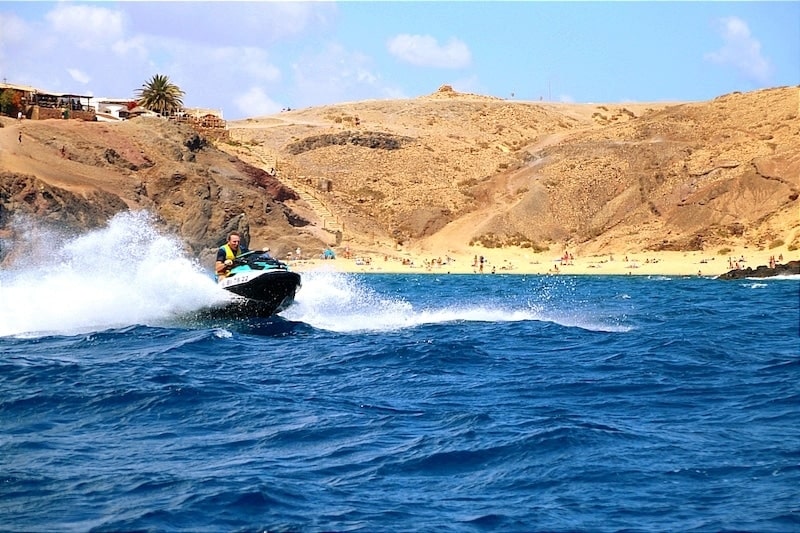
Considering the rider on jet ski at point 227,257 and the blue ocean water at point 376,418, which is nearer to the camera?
the blue ocean water at point 376,418

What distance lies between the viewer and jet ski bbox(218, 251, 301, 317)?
26047 millimetres

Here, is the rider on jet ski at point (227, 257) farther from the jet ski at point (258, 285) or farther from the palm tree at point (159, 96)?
the palm tree at point (159, 96)

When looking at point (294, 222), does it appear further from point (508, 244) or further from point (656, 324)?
point (656, 324)

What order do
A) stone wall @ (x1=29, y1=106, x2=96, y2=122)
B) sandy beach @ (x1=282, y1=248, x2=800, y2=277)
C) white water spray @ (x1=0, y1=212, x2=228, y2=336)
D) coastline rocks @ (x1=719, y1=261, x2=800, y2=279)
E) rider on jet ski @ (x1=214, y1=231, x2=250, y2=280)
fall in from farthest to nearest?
1. stone wall @ (x1=29, y1=106, x2=96, y2=122)
2. sandy beach @ (x1=282, y1=248, x2=800, y2=277)
3. coastline rocks @ (x1=719, y1=261, x2=800, y2=279)
4. rider on jet ski @ (x1=214, y1=231, x2=250, y2=280)
5. white water spray @ (x1=0, y1=212, x2=228, y2=336)

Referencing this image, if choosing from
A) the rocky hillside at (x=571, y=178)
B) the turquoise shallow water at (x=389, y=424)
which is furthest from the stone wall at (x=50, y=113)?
the turquoise shallow water at (x=389, y=424)

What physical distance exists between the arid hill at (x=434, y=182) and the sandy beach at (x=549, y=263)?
80.1 inches

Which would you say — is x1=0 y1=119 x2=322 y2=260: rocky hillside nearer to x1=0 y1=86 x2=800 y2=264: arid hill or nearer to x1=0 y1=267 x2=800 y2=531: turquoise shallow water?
x1=0 y1=86 x2=800 y2=264: arid hill

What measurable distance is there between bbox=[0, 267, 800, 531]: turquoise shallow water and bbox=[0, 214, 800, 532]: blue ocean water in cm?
4

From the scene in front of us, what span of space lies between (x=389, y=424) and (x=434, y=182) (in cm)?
8815

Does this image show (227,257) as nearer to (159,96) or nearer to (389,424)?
(389,424)

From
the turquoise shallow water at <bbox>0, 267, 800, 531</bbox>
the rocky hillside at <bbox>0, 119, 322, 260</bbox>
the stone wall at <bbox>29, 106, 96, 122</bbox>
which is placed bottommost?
Result: the turquoise shallow water at <bbox>0, 267, 800, 531</bbox>

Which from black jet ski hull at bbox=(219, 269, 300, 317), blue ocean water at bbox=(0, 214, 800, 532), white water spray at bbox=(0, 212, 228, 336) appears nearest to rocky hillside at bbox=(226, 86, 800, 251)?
black jet ski hull at bbox=(219, 269, 300, 317)

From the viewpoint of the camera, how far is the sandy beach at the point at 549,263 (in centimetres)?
6248

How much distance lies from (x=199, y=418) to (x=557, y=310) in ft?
66.5
